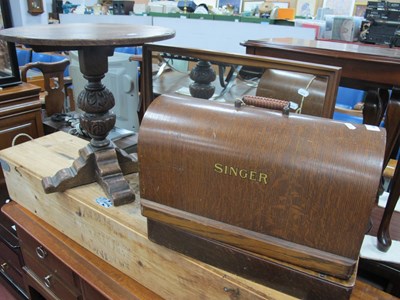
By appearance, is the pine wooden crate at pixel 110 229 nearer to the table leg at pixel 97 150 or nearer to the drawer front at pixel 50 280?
the table leg at pixel 97 150

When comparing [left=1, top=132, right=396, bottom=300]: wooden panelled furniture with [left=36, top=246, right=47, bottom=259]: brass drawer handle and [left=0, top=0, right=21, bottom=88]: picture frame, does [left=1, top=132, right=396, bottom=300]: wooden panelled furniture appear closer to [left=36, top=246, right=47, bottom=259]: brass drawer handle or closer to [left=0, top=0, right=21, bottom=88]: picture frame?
[left=36, top=246, right=47, bottom=259]: brass drawer handle

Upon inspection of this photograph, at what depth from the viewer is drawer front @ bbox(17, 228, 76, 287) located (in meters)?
0.99

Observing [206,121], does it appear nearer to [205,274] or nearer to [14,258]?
[205,274]

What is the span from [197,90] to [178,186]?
1.73 feet

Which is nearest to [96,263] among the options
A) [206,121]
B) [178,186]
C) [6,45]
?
[178,186]

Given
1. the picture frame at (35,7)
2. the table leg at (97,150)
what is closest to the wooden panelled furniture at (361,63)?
the table leg at (97,150)

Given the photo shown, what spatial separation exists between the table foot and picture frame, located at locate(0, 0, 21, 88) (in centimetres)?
76

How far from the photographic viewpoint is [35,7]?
3010mm

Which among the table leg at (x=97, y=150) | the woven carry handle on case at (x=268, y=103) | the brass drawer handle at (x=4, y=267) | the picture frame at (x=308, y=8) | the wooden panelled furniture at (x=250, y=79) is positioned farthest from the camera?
the picture frame at (x=308, y=8)

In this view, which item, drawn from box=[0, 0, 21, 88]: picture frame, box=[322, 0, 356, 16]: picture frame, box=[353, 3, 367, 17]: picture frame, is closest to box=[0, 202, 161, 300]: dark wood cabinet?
box=[0, 0, 21, 88]: picture frame

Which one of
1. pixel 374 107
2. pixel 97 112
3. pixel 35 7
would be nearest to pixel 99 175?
pixel 97 112

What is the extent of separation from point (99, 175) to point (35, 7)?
2737 millimetres

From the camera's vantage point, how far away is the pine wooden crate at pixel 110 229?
676 mm

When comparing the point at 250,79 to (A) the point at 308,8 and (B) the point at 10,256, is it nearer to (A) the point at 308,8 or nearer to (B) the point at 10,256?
(B) the point at 10,256
